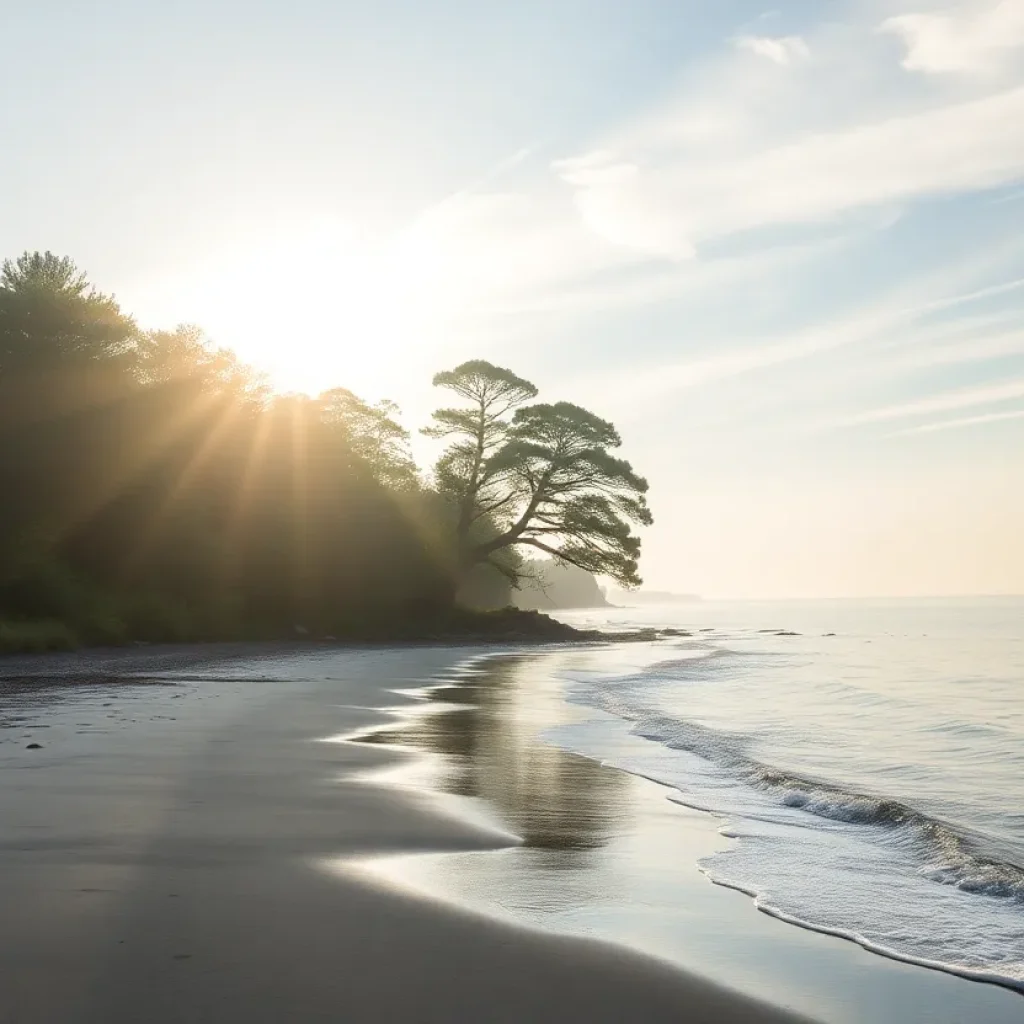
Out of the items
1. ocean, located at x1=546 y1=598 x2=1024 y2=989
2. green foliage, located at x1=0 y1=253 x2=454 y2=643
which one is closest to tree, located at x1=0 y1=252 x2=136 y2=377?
green foliage, located at x1=0 y1=253 x2=454 y2=643

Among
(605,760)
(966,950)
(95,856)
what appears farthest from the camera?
(605,760)

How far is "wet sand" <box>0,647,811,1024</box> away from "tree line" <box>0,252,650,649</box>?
819 inches

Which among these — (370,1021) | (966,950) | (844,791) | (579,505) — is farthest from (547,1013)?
(579,505)

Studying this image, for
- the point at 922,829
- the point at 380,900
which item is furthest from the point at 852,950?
the point at 922,829

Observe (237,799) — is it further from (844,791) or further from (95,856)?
(844,791)

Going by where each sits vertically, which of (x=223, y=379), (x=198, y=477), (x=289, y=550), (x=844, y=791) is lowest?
(x=844, y=791)

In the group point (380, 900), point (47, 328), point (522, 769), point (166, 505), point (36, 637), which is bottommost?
point (522, 769)

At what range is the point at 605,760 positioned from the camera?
10.9 m

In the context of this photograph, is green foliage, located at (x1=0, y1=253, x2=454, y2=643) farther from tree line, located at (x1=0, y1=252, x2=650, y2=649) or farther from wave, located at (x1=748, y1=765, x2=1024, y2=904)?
wave, located at (x1=748, y1=765, x2=1024, y2=904)

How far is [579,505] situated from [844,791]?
145ft

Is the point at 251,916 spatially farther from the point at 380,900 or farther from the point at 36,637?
the point at 36,637

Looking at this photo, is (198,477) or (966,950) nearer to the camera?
(966,950)

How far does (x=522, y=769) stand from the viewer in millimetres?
9812

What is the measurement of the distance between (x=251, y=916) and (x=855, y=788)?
7.29 metres
